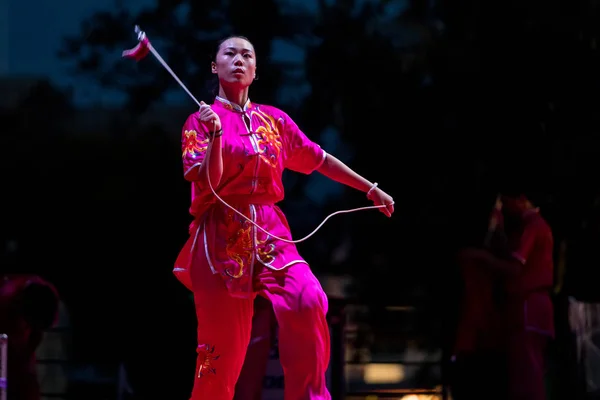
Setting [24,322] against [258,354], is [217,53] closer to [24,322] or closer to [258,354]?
[258,354]

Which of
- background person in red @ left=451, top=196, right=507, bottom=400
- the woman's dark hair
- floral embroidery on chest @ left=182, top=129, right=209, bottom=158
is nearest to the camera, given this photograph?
floral embroidery on chest @ left=182, top=129, right=209, bottom=158

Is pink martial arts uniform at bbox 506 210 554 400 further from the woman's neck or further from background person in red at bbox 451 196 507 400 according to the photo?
the woman's neck

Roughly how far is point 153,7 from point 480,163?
1591 millimetres

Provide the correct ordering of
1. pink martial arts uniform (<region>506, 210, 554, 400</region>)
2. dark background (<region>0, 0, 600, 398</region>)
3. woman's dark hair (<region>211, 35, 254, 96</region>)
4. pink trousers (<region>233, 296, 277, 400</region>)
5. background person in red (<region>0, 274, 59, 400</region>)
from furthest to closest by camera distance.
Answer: dark background (<region>0, 0, 600, 398</region>), pink martial arts uniform (<region>506, 210, 554, 400</region>), background person in red (<region>0, 274, 59, 400</region>), pink trousers (<region>233, 296, 277, 400</region>), woman's dark hair (<region>211, 35, 254, 96</region>)

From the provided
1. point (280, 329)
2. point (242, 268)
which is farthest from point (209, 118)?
point (280, 329)

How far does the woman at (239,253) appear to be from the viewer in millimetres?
2117

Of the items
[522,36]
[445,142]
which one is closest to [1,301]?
[445,142]

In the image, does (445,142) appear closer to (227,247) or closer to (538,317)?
(538,317)

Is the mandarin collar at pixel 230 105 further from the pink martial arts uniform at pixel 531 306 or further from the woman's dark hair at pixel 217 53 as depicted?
the pink martial arts uniform at pixel 531 306

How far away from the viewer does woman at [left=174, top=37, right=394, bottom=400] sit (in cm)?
212

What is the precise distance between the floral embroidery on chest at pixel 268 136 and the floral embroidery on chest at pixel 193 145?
0.14 m

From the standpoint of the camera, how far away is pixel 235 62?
228cm

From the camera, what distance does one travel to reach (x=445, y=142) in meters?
3.89

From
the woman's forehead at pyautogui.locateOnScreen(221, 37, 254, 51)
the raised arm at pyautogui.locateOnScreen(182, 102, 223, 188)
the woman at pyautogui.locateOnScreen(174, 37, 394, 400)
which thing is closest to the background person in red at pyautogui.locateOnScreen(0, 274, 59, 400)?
the woman at pyautogui.locateOnScreen(174, 37, 394, 400)
